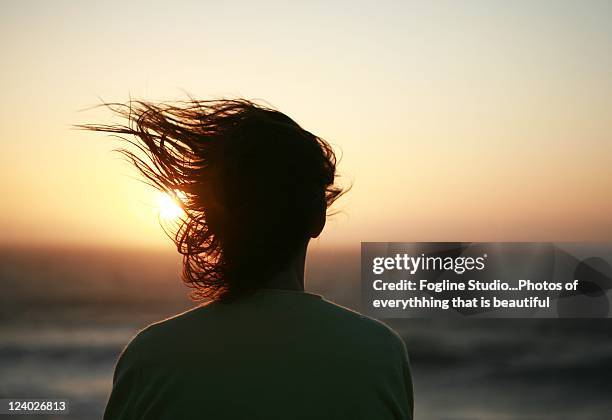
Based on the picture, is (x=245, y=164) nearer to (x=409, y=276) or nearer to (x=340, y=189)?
(x=340, y=189)

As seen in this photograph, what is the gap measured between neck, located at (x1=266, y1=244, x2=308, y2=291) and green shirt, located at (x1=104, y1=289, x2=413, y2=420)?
65 millimetres

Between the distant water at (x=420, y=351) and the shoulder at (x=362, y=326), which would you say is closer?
the shoulder at (x=362, y=326)

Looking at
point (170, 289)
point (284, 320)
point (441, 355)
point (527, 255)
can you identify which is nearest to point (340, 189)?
point (284, 320)

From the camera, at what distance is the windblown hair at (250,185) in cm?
111

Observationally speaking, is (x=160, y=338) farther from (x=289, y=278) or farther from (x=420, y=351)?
(x=420, y=351)

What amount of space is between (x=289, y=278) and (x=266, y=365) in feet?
0.55

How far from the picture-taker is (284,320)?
3.31 ft

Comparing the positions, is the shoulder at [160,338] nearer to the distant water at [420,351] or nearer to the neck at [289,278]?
the neck at [289,278]

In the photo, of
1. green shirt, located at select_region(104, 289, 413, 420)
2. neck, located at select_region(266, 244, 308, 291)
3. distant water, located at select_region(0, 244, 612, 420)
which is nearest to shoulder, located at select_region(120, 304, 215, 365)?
green shirt, located at select_region(104, 289, 413, 420)

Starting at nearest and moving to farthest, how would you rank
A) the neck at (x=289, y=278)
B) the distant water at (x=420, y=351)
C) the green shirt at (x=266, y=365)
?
the green shirt at (x=266, y=365) < the neck at (x=289, y=278) < the distant water at (x=420, y=351)

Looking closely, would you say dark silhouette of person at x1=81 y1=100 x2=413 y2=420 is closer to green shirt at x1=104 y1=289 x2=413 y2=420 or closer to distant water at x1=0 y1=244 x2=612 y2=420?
green shirt at x1=104 y1=289 x2=413 y2=420

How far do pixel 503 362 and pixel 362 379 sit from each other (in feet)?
48.9

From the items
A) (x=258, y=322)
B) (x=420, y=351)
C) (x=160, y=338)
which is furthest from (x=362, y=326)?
(x=420, y=351)

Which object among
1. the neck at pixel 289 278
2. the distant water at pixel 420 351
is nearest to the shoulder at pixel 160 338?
the neck at pixel 289 278
